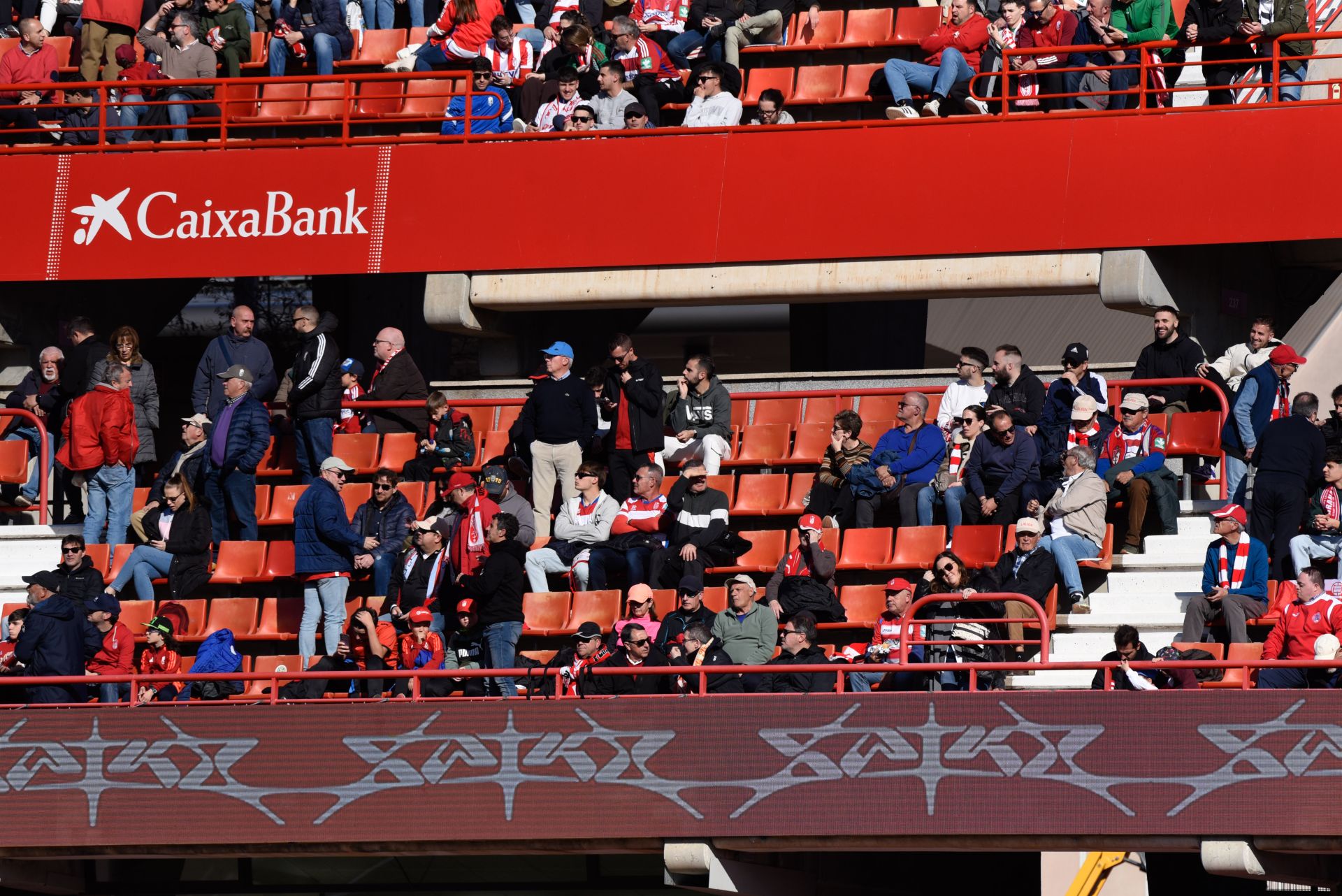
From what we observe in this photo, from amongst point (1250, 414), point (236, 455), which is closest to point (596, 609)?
point (236, 455)

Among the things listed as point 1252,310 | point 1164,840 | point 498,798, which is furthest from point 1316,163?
point 498,798

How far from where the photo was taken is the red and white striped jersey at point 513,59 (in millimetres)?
19578

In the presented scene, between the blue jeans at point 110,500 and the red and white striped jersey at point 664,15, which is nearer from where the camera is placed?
the blue jeans at point 110,500

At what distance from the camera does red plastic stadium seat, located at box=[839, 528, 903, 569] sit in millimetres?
15273

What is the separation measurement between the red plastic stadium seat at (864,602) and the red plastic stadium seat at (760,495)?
149 centimetres

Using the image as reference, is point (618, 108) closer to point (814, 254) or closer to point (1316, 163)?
point (814, 254)

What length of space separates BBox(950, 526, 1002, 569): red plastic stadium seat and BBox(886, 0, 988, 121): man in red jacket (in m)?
4.72

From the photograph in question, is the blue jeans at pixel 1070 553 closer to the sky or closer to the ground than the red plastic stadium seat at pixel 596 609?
closer to the sky

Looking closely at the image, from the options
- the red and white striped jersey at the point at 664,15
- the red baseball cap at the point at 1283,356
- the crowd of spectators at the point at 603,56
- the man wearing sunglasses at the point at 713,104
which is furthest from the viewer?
the red and white striped jersey at the point at 664,15

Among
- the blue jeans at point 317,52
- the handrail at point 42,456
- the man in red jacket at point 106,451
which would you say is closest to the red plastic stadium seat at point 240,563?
the man in red jacket at point 106,451

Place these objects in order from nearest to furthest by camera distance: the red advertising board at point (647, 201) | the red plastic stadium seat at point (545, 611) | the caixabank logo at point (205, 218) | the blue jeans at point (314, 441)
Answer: the red plastic stadium seat at point (545, 611)
the blue jeans at point (314, 441)
the red advertising board at point (647, 201)
the caixabank logo at point (205, 218)

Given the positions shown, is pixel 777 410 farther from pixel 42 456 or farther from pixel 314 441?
pixel 42 456

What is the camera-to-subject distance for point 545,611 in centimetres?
1516

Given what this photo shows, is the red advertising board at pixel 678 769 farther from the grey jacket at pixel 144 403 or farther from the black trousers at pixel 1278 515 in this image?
the grey jacket at pixel 144 403
